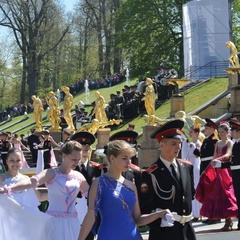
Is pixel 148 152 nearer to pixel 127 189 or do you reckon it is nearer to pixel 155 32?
pixel 127 189

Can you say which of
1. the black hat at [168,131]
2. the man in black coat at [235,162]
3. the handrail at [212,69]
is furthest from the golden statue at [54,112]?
the black hat at [168,131]

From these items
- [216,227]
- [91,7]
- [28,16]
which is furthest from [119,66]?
[216,227]

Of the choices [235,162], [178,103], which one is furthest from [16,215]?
[178,103]

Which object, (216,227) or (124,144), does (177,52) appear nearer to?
(216,227)

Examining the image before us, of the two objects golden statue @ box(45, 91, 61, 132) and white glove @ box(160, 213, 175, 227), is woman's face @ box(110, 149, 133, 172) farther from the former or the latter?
golden statue @ box(45, 91, 61, 132)

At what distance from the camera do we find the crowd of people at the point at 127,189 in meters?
6.70

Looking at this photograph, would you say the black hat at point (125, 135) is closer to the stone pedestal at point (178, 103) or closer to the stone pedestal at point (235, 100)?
the stone pedestal at point (235, 100)

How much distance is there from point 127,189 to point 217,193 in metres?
6.13

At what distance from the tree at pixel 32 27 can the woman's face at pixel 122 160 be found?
204 ft

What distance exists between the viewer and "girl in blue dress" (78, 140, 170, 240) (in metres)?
6.66

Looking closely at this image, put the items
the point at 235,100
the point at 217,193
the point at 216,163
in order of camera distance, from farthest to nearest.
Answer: the point at 235,100
the point at 217,193
the point at 216,163

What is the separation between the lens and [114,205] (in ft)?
21.9

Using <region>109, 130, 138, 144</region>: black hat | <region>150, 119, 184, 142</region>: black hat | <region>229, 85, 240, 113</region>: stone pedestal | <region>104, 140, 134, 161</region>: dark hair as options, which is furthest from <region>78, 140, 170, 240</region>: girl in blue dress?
<region>229, 85, 240, 113</region>: stone pedestal

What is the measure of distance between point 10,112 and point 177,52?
16922mm
